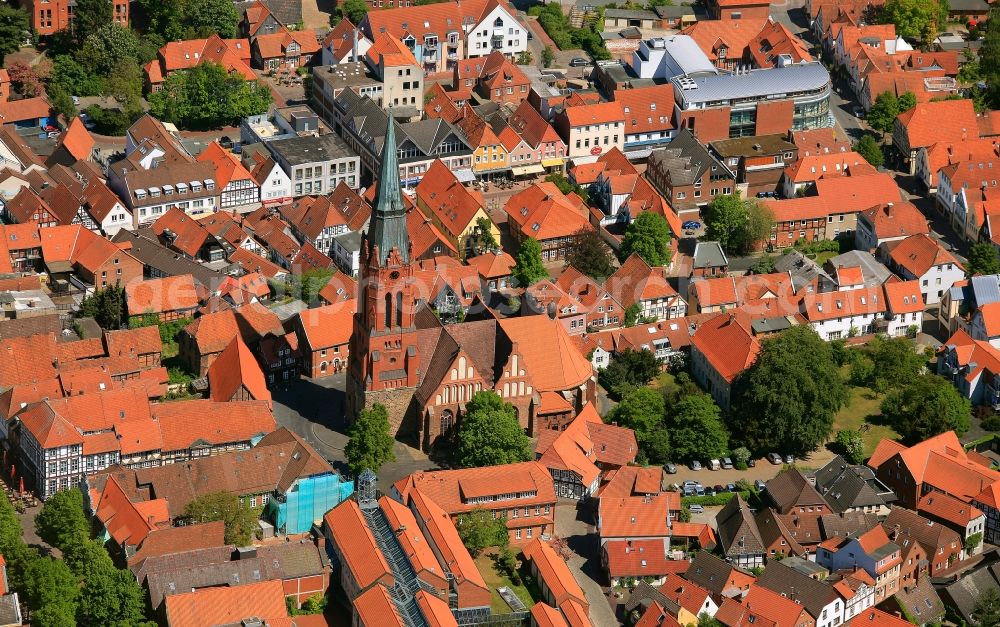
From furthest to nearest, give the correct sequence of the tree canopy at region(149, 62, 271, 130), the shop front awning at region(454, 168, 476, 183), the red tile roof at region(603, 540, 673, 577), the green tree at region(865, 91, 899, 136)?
the green tree at region(865, 91, 899, 136)
the tree canopy at region(149, 62, 271, 130)
the shop front awning at region(454, 168, 476, 183)
the red tile roof at region(603, 540, 673, 577)

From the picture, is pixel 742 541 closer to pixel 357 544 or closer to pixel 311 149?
pixel 357 544

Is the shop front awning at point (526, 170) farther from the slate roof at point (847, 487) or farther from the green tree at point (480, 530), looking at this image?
the green tree at point (480, 530)

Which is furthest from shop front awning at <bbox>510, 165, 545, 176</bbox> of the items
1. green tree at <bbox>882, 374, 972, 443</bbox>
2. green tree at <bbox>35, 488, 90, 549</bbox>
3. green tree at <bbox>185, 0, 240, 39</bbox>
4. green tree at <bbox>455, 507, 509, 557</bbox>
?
green tree at <bbox>35, 488, 90, 549</bbox>

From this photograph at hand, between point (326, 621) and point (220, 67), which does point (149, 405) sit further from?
point (220, 67)

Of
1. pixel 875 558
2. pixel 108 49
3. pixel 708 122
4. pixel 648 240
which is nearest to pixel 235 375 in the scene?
pixel 648 240

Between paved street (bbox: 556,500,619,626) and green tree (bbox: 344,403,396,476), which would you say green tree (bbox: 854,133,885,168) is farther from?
green tree (bbox: 344,403,396,476)

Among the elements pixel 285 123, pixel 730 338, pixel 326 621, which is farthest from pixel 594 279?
pixel 326 621
